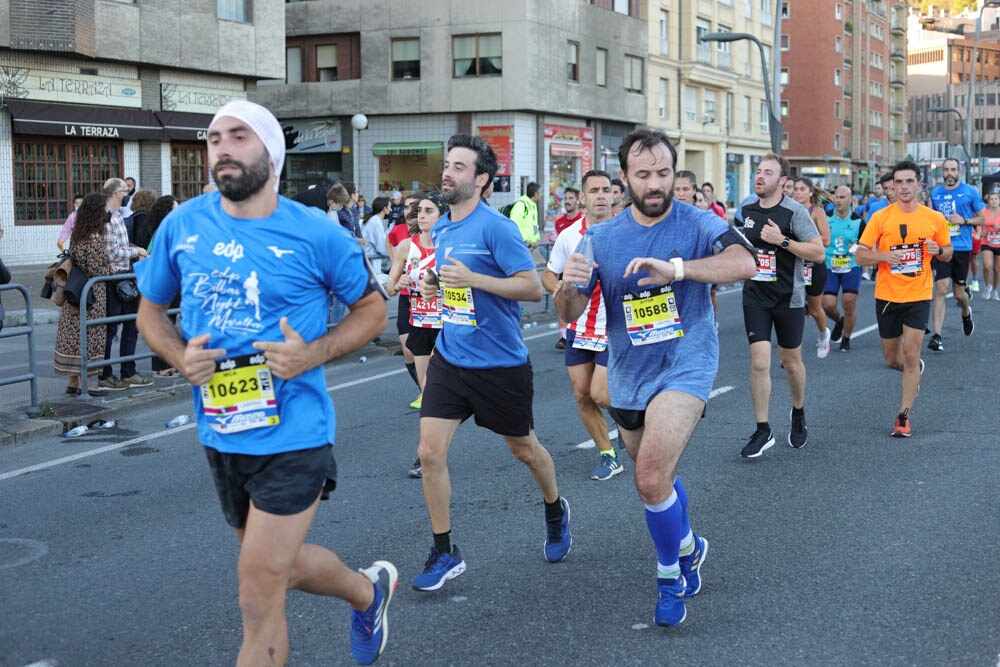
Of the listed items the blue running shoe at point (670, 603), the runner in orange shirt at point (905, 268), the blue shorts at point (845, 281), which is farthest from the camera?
the blue shorts at point (845, 281)

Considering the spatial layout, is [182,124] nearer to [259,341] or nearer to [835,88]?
[259,341]

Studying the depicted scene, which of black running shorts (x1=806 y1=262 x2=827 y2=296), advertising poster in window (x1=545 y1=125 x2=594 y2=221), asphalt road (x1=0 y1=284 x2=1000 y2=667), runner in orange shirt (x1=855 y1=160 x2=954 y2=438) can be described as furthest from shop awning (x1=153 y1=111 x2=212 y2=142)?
runner in orange shirt (x1=855 y1=160 x2=954 y2=438)

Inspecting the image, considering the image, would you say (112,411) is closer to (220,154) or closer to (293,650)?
(293,650)

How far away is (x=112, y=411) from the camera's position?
1014cm

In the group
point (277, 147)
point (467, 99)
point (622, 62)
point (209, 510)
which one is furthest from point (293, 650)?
point (622, 62)

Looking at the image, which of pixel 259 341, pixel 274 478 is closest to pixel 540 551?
pixel 274 478

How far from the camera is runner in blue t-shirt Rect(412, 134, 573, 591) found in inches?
210

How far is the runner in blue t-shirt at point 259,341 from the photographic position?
3490 mm

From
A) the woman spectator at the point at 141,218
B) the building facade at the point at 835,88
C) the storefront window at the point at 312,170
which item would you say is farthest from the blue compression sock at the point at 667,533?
the building facade at the point at 835,88

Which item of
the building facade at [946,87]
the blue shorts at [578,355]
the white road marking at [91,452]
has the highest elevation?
the building facade at [946,87]

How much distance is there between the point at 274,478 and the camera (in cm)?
354

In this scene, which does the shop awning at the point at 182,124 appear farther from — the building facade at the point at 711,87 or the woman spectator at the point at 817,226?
the building facade at the point at 711,87

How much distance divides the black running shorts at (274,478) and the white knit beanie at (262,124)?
33.7 inches

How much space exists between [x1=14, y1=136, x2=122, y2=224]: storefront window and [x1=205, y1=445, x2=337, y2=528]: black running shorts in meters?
22.9
